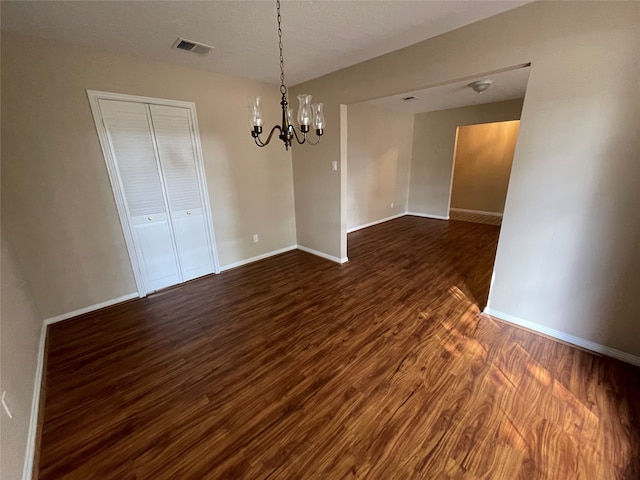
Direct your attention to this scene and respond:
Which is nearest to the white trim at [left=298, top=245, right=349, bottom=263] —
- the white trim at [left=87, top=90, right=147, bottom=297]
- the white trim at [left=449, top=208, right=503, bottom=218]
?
the white trim at [left=87, top=90, right=147, bottom=297]

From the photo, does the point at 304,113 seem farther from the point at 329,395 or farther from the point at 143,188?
the point at 143,188

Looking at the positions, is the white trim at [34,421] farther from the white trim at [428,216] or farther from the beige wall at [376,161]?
the white trim at [428,216]

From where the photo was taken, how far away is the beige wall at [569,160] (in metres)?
1.64

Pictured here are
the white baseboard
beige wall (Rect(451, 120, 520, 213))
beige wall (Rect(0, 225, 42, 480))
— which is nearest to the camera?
beige wall (Rect(0, 225, 42, 480))

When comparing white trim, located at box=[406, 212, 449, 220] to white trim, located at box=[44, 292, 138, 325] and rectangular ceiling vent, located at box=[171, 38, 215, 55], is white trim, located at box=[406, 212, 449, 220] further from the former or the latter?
white trim, located at box=[44, 292, 138, 325]

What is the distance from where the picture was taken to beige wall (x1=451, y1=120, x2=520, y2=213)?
6.03 m

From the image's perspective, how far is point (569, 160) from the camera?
1.85m

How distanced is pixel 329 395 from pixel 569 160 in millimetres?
2345

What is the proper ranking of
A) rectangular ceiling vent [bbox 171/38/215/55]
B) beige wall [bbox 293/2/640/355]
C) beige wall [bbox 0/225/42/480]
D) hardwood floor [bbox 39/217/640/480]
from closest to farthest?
beige wall [bbox 0/225/42/480] → hardwood floor [bbox 39/217/640/480] → beige wall [bbox 293/2/640/355] → rectangular ceiling vent [bbox 171/38/215/55]

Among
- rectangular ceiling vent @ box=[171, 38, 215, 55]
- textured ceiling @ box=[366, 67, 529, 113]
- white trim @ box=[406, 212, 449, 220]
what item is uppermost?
rectangular ceiling vent @ box=[171, 38, 215, 55]

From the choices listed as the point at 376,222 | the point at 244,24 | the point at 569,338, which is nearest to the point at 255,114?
the point at 244,24

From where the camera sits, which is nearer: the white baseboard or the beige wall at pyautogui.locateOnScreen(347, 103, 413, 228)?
the white baseboard

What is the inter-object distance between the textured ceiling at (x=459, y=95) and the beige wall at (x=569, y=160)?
1319 millimetres

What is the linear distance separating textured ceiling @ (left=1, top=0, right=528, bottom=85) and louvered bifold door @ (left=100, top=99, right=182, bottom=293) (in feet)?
1.87
